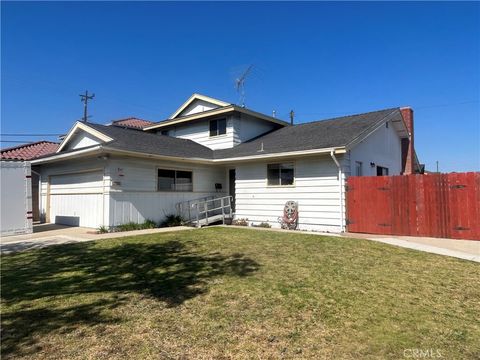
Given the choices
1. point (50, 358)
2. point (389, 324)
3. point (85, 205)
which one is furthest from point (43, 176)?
point (389, 324)

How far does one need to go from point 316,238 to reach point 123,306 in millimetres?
6786

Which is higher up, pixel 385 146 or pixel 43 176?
pixel 385 146

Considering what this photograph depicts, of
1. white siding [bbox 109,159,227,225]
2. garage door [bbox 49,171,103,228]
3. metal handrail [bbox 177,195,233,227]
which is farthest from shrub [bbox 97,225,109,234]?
metal handrail [bbox 177,195,233,227]

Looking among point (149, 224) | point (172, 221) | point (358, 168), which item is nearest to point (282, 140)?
point (358, 168)

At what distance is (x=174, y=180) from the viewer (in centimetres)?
1516

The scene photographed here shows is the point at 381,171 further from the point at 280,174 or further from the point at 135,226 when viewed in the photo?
the point at 135,226

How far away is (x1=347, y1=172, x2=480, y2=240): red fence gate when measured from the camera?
10.3m

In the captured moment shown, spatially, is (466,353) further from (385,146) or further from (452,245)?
(385,146)

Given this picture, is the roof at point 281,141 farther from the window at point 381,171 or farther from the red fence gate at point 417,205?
the window at point 381,171

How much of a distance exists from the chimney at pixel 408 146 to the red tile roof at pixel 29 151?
784 inches

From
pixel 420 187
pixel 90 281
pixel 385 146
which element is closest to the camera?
pixel 90 281

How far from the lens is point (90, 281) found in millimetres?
5961

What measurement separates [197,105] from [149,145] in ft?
22.7

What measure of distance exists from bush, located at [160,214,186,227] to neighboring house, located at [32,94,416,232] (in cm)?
25
